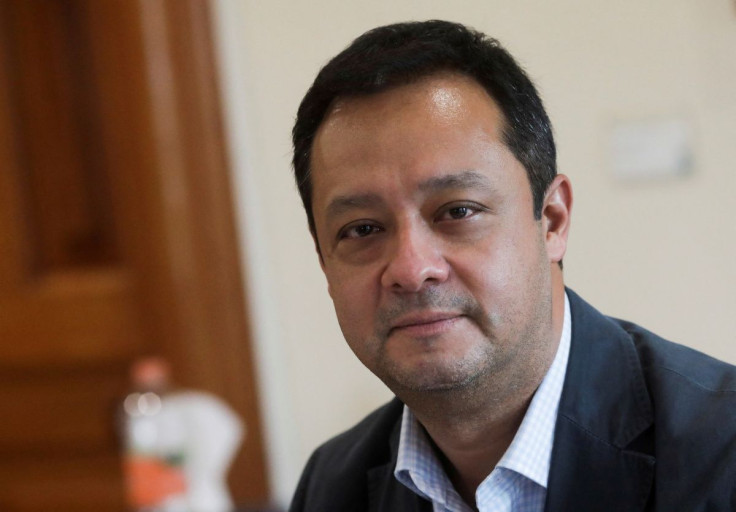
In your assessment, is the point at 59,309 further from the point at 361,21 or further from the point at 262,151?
the point at 361,21

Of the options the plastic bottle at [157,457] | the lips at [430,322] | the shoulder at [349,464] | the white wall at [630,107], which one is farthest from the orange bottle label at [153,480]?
the lips at [430,322]

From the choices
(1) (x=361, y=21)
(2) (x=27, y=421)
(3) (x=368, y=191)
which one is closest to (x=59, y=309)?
(2) (x=27, y=421)

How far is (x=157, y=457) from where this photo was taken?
6.30 feet

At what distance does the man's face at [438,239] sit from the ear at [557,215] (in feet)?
0.16

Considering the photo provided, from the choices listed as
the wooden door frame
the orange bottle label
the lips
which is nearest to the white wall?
the wooden door frame

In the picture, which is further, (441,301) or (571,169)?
(571,169)

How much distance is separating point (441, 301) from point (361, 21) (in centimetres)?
128

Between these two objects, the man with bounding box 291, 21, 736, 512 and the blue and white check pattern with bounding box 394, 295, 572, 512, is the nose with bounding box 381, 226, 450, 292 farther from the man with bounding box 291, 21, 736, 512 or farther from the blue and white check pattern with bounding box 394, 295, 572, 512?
the blue and white check pattern with bounding box 394, 295, 572, 512

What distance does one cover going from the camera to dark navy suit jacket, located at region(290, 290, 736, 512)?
36.1 inches

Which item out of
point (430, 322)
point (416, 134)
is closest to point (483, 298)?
point (430, 322)

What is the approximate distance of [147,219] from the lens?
2520mm

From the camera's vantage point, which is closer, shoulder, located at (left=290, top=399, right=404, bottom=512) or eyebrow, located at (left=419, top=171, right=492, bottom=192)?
eyebrow, located at (left=419, top=171, right=492, bottom=192)

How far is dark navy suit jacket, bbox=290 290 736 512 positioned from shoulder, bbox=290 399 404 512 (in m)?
0.04

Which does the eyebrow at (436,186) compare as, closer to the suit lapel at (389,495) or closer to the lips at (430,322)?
the lips at (430,322)
